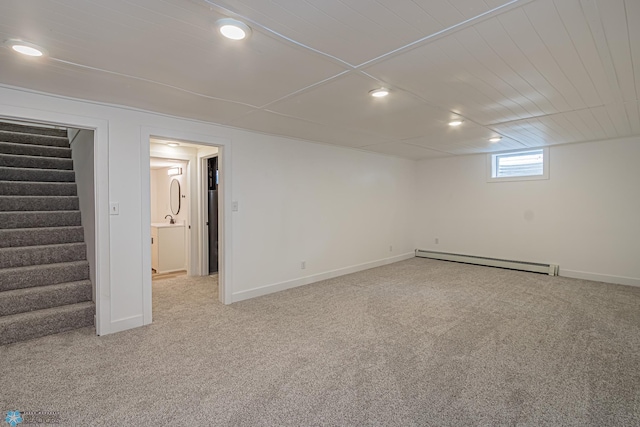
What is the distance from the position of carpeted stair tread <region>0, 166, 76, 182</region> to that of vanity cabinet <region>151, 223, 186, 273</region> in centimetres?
156

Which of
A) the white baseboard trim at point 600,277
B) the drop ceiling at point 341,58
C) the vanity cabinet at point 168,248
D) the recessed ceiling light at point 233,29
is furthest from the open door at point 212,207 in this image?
the white baseboard trim at point 600,277

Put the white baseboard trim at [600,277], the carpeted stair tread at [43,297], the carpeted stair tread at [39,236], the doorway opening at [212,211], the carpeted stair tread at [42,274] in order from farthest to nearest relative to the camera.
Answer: the doorway opening at [212,211] → the white baseboard trim at [600,277] → the carpeted stair tread at [39,236] → the carpeted stair tread at [42,274] → the carpeted stair tread at [43,297]

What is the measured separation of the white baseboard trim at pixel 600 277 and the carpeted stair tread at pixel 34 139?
Result: 847 centimetres

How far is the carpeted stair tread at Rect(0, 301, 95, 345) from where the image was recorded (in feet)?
9.25

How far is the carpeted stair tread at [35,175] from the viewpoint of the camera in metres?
4.17

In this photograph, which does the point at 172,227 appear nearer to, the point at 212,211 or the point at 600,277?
the point at 212,211

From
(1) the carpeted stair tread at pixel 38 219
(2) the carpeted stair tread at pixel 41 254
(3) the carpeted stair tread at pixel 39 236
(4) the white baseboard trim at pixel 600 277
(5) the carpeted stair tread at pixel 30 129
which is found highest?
(5) the carpeted stair tread at pixel 30 129

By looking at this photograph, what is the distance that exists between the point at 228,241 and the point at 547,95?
369 cm

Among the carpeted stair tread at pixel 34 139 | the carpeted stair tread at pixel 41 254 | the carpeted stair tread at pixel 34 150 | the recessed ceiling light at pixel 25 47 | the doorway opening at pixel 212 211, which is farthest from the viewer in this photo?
the doorway opening at pixel 212 211

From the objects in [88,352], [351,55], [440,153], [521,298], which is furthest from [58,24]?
[440,153]

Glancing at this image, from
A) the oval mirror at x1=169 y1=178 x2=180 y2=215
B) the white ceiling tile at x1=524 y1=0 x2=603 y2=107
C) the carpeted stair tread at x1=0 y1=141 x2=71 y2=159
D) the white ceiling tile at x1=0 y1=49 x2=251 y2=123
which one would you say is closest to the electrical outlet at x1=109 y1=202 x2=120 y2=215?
the white ceiling tile at x1=0 y1=49 x2=251 y2=123

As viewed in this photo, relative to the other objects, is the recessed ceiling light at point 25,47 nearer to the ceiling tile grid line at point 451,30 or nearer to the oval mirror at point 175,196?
the ceiling tile grid line at point 451,30

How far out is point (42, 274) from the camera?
11.0 feet

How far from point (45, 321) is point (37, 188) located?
7.11 ft
